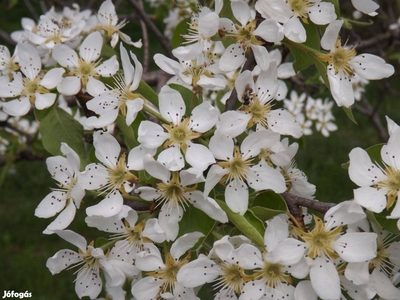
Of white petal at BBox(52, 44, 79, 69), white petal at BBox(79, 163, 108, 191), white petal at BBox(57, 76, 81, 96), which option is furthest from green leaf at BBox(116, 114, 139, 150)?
white petal at BBox(52, 44, 79, 69)

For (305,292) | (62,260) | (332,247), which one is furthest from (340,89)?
(62,260)

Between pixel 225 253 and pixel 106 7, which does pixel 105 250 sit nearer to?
pixel 225 253

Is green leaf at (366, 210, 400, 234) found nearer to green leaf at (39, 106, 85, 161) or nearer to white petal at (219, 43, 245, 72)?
white petal at (219, 43, 245, 72)

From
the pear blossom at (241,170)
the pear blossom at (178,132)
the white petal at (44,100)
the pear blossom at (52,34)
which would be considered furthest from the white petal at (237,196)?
the pear blossom at (52,34)

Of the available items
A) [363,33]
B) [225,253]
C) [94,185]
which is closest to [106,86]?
[94,185]

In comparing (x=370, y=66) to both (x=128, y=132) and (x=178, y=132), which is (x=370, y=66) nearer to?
(x=178, y=132)

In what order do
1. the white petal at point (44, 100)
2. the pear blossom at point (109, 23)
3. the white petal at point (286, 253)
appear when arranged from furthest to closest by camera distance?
the pear blossom at point (109, 23) < the white petal at point (44, 100) < the white petal at point (286, 253)

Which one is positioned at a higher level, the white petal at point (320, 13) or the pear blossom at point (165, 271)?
the white petal at point (320, 13)

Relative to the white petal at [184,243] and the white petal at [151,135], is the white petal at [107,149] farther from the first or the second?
the white petal at [184,243]
